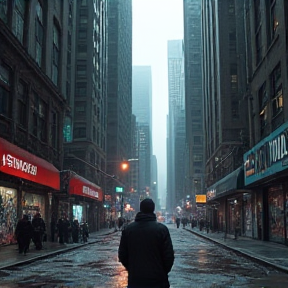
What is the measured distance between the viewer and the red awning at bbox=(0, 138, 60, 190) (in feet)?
68.8

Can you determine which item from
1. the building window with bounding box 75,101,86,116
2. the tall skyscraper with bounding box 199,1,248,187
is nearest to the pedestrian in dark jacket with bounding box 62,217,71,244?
the tall skyscraper with bounding box 199,1,248,187

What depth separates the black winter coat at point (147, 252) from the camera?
4727 millimetres

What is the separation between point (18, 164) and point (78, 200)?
81.4 ft

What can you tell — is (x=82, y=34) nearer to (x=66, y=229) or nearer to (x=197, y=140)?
(x=66, y=229)

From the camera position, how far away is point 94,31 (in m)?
69.5

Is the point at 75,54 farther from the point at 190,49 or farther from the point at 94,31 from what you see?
the point at 190,49

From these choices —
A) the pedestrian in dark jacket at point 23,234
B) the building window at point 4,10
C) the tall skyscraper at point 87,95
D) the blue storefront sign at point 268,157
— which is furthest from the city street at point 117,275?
the tall skyscraper at point 87,95

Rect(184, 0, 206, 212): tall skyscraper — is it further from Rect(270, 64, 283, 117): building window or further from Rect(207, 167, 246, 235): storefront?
Rect(270, 64, 283, 117): building window

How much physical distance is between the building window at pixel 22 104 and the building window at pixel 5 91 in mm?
1810

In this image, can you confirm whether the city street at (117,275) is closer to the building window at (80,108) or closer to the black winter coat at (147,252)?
the black winter coat at (147,252)

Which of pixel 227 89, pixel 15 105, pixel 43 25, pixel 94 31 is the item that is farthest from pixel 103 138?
pixel 15 105

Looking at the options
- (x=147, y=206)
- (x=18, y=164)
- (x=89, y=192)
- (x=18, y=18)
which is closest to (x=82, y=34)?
(x=89, y=192)

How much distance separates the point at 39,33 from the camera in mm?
33062

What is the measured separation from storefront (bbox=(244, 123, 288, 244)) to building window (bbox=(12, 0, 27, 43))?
16290mm
